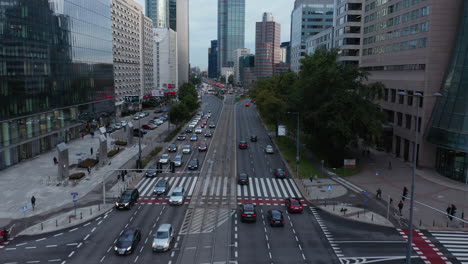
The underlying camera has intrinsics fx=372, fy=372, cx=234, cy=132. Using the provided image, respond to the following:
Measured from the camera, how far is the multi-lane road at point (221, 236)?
1075 inches

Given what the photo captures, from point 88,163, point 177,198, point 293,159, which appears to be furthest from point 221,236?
point 293,159

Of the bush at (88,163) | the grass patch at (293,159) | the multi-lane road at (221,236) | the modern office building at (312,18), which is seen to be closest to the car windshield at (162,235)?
the multi-lane road at (221,236)

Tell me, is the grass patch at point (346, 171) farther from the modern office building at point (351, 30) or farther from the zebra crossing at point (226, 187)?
the modern office building at point (351, 30)

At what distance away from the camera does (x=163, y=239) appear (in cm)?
2845

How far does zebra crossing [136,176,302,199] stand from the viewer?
4406cm

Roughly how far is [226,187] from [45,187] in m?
22.5

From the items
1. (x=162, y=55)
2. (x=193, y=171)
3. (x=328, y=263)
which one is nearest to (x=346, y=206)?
(x=328, y=263)

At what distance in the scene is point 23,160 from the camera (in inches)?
2387

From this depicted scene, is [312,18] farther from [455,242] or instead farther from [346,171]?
[455,242]

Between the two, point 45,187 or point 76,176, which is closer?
point 45,187

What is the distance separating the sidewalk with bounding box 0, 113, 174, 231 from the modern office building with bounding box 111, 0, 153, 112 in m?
43.9

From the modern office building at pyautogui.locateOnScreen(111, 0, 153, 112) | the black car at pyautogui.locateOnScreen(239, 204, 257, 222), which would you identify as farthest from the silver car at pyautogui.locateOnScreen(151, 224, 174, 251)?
the modern office building at pyautogui.locateOnScreen(111, 0, 153, 112)

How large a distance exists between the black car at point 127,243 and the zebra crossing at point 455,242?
24180 millimetres

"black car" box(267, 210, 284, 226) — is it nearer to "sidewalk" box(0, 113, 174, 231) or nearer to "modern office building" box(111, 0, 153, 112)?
"sidewalk" box(0, 113, 174, 231)
